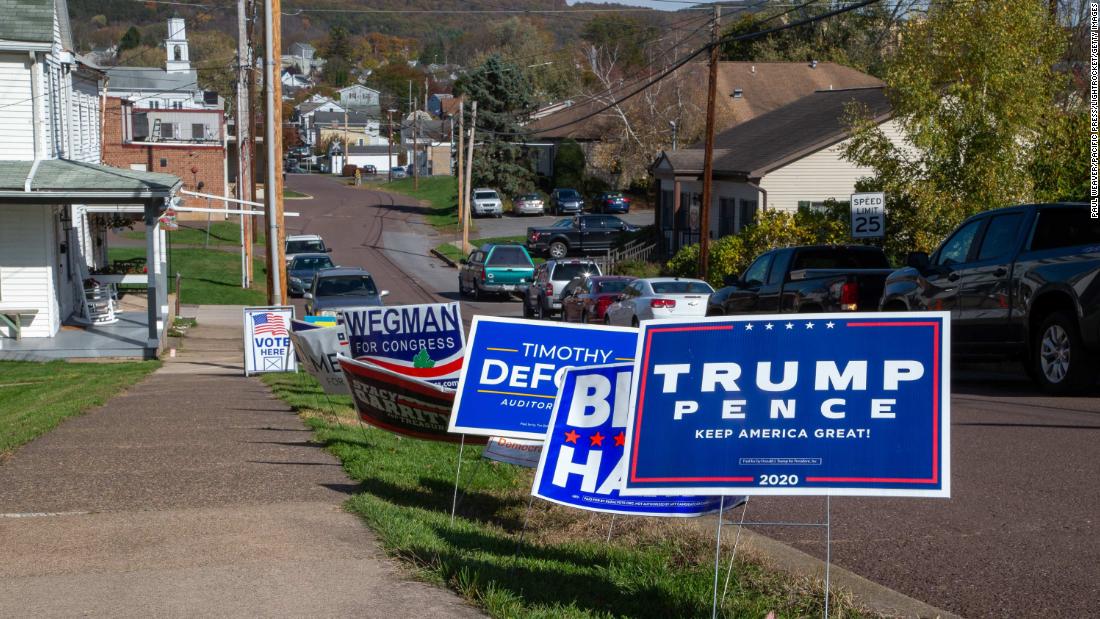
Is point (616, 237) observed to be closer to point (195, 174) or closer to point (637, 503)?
point (195, 174)

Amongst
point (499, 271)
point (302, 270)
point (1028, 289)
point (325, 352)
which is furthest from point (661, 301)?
point (302, 270)

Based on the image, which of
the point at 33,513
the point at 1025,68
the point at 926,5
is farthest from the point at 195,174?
the point at 33,513

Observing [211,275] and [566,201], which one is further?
[566,201]

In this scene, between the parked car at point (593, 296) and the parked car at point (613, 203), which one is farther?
the parked car at point (613, 203)

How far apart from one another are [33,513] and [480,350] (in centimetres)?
308

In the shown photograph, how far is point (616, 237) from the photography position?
5084 centimetres

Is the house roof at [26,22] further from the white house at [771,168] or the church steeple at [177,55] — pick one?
the church steeple at [177,55]

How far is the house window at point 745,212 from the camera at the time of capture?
37.7m

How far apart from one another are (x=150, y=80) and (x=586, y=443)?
255 feet

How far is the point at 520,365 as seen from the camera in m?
7.42

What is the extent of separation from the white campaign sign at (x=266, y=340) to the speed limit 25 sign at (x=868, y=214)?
35.1 feet

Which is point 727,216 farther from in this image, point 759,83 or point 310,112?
point 310,112

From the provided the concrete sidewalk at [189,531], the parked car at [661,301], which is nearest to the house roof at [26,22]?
the parked car at [661,301]

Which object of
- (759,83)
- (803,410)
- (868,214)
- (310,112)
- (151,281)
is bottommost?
(151,281)
